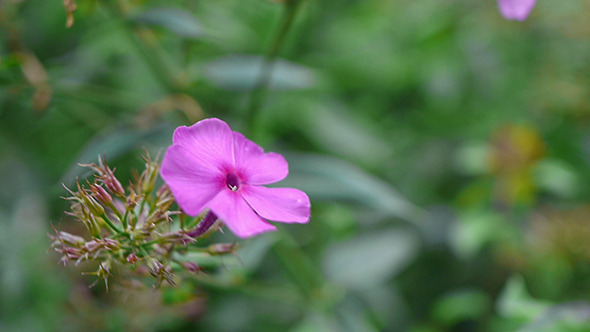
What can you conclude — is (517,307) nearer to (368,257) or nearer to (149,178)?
(368,257)

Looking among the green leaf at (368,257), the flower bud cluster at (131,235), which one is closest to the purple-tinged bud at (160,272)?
the flower bud cluster at (131,235)

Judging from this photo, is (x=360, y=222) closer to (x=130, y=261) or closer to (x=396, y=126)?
(x=396, y=126)

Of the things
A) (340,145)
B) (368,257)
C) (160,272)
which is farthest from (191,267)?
(340,145)

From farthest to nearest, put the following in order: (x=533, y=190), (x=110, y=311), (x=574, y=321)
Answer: (x=533, y=190) → (x=110, y=311) → (x=574, y=321)

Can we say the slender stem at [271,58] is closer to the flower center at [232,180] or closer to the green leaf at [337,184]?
the green leaf at [337,184]

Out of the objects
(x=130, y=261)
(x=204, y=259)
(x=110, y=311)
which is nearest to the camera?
(x=130, y=261)

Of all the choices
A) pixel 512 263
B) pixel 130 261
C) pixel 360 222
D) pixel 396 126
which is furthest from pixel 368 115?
pixel 130 261
